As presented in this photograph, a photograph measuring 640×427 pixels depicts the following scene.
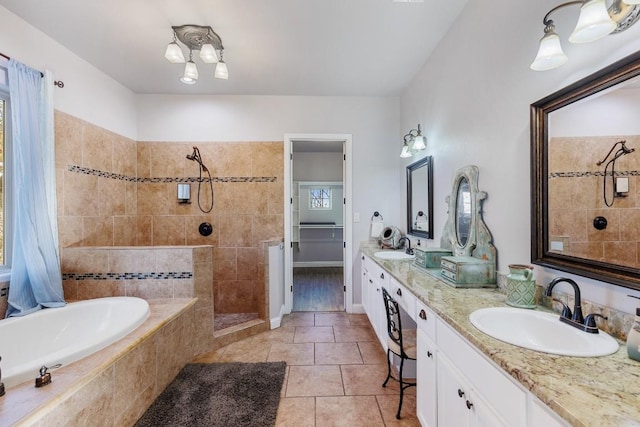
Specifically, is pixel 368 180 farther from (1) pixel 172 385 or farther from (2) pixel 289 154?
(1) pixel 172 385

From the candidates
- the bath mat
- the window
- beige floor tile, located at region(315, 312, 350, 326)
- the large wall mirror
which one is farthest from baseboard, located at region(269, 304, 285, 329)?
the window

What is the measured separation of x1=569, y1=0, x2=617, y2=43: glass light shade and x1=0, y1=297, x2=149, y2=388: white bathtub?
8.71 feet

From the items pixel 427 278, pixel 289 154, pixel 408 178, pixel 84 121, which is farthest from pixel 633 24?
pixel 84 121

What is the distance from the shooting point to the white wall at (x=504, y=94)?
1.18 metres

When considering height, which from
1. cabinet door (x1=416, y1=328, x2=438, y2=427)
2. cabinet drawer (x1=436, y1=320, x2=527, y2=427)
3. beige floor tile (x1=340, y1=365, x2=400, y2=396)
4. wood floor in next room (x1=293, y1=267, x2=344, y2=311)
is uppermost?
cabinet drawer (x1=436, y1=320, x2=527, y2=427)

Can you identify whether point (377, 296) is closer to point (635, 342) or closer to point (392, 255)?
point (392, 255)

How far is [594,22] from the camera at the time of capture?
0.98m

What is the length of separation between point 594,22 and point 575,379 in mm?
1147

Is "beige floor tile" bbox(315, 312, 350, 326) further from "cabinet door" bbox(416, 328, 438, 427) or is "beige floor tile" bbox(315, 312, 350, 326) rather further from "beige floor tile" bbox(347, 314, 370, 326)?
"cabinet door" bbox(416, 328, 438, 427)

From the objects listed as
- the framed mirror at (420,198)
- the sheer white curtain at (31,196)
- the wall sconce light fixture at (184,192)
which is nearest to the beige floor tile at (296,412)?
the framed mirror at (420,198)

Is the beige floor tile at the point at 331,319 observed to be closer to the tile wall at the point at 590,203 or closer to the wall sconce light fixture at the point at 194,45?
the tile wall at the point at 590,203

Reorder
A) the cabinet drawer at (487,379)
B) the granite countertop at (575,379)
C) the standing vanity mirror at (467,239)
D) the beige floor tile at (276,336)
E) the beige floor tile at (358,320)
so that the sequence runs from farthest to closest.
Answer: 1. the beige floor tile at (358,320)
2. the beige floor tile at (276,336)
3. the standing vanity mirror at (467,239)
4. the cabinet drawer at (487,379)
5. the granite countertop at (575,379)

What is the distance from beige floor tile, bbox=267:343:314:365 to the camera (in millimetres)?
2525

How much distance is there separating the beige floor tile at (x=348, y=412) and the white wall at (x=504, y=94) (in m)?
1.23
